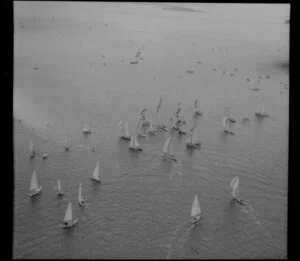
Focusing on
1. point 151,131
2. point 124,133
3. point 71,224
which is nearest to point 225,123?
point 151,131

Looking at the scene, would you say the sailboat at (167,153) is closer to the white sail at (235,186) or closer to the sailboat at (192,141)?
the sailboat at (192,141)

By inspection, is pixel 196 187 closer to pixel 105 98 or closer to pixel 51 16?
pixel 105 98

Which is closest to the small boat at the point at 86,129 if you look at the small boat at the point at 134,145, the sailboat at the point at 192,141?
the small boat at the point at 134,145

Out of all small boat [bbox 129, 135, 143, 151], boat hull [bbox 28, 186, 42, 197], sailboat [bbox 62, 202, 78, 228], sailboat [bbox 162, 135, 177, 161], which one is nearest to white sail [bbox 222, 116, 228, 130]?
sailboat [bbox 162, 135, 177, 161]

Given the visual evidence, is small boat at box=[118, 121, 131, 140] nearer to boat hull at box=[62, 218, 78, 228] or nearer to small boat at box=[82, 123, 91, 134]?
small boat at box=[82, 123, 91, 134]

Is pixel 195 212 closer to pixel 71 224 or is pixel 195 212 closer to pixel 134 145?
pixel 71 224
